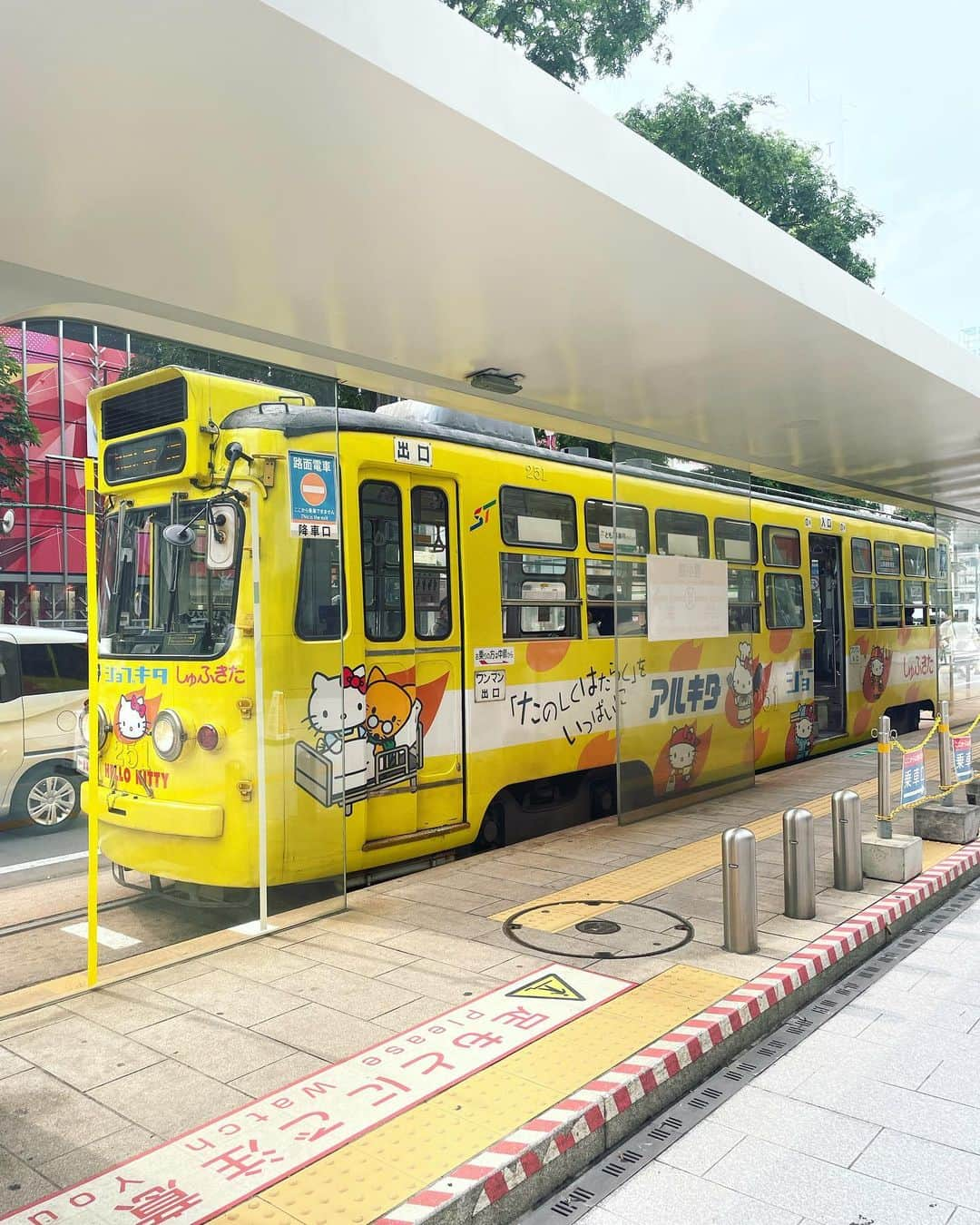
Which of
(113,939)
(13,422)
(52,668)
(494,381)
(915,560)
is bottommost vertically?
(113,939)

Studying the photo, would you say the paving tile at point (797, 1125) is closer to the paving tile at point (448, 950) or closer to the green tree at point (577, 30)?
the paving tile at point (448, 950)

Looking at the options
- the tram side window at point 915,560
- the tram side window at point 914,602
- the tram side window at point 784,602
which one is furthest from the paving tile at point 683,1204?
the tram side window at point 915,560

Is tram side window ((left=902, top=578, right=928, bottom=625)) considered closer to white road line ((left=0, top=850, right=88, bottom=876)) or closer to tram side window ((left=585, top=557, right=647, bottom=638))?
tram side window ((left=585, top=557, right=647, bottom=638))

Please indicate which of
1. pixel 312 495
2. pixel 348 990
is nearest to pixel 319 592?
pixel 312 495

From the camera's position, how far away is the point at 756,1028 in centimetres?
473

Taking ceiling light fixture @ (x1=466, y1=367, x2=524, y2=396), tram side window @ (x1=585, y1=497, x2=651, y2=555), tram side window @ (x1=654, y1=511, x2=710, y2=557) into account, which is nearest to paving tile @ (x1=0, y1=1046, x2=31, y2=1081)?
ceiling light fixture @ (x1=466, y1=367, x2=524, y2=396)

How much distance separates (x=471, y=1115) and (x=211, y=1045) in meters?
1.34

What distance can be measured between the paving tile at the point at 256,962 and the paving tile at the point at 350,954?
7 cm

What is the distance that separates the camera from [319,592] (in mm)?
6188

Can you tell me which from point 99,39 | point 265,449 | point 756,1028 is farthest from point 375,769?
point 99,39

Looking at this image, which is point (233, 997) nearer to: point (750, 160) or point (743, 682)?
point (743, 682)

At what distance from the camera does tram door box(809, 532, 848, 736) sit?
41.1 ft

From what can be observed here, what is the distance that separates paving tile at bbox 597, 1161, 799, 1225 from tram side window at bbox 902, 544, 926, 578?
12.7 meters

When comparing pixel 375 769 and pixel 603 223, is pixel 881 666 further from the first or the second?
pixel 603 223
